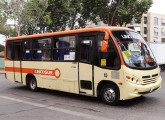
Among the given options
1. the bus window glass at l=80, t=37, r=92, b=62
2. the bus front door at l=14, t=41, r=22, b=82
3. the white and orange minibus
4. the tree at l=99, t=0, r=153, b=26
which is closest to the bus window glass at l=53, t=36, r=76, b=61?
the white and orange minibus

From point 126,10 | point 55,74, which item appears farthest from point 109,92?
point 126,10

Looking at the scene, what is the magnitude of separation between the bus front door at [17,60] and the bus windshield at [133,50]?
5737 millimetres

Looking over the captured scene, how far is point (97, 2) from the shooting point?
25.2 metres

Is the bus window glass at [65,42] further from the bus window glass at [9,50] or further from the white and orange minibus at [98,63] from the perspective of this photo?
the bus window glass at [9,50]

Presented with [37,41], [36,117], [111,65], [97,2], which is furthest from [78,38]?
[97,2]

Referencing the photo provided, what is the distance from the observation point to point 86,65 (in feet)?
26.0

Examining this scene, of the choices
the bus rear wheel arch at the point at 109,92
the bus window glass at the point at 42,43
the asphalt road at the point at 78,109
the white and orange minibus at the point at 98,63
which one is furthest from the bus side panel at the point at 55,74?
the bus rear wheel arch at the point at 109,92

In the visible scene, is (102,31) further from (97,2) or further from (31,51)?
(97,2)

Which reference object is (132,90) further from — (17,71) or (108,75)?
(17,71)

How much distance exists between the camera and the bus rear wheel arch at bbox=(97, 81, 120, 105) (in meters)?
7.18

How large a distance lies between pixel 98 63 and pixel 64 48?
1.89 meters

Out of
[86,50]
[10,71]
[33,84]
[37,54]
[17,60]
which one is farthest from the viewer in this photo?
[10,71]

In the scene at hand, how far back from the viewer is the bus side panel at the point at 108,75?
700 centimetres

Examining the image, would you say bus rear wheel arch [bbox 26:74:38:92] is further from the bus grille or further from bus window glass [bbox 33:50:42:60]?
the bus grille
